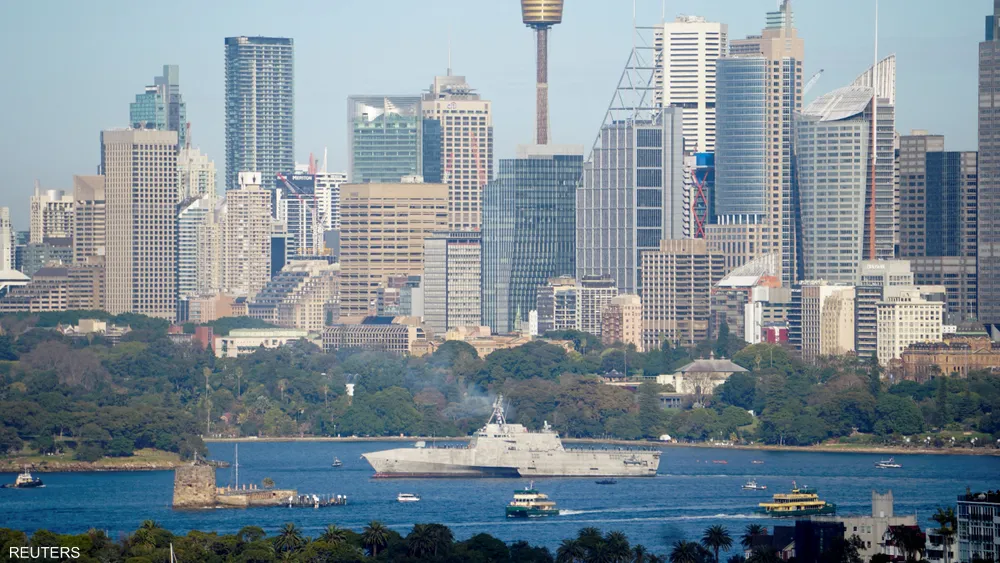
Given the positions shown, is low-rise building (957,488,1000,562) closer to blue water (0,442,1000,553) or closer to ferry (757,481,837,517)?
blue water (0,442,1000,553)

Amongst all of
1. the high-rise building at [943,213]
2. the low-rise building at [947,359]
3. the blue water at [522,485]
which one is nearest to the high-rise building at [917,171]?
the high-rise building at [943,213]

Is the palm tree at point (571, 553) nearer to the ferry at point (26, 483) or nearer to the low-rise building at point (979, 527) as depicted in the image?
the low-rise building at point (979, 527)

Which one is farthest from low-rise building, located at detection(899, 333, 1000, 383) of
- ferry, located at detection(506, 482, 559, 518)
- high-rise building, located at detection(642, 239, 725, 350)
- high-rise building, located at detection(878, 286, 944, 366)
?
ferry, located at detection(506, 482, 559, 518)

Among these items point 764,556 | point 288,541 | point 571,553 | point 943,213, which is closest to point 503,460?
point 288,541

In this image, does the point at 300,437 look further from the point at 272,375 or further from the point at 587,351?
the point at 587,351

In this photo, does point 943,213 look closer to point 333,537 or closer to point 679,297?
point 679,297

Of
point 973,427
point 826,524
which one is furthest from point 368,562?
point 973,427

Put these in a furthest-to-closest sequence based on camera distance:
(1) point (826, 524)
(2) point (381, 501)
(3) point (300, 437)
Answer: (3) point (300, 437), (2) point (381, 501), (1) point (826, 524)
